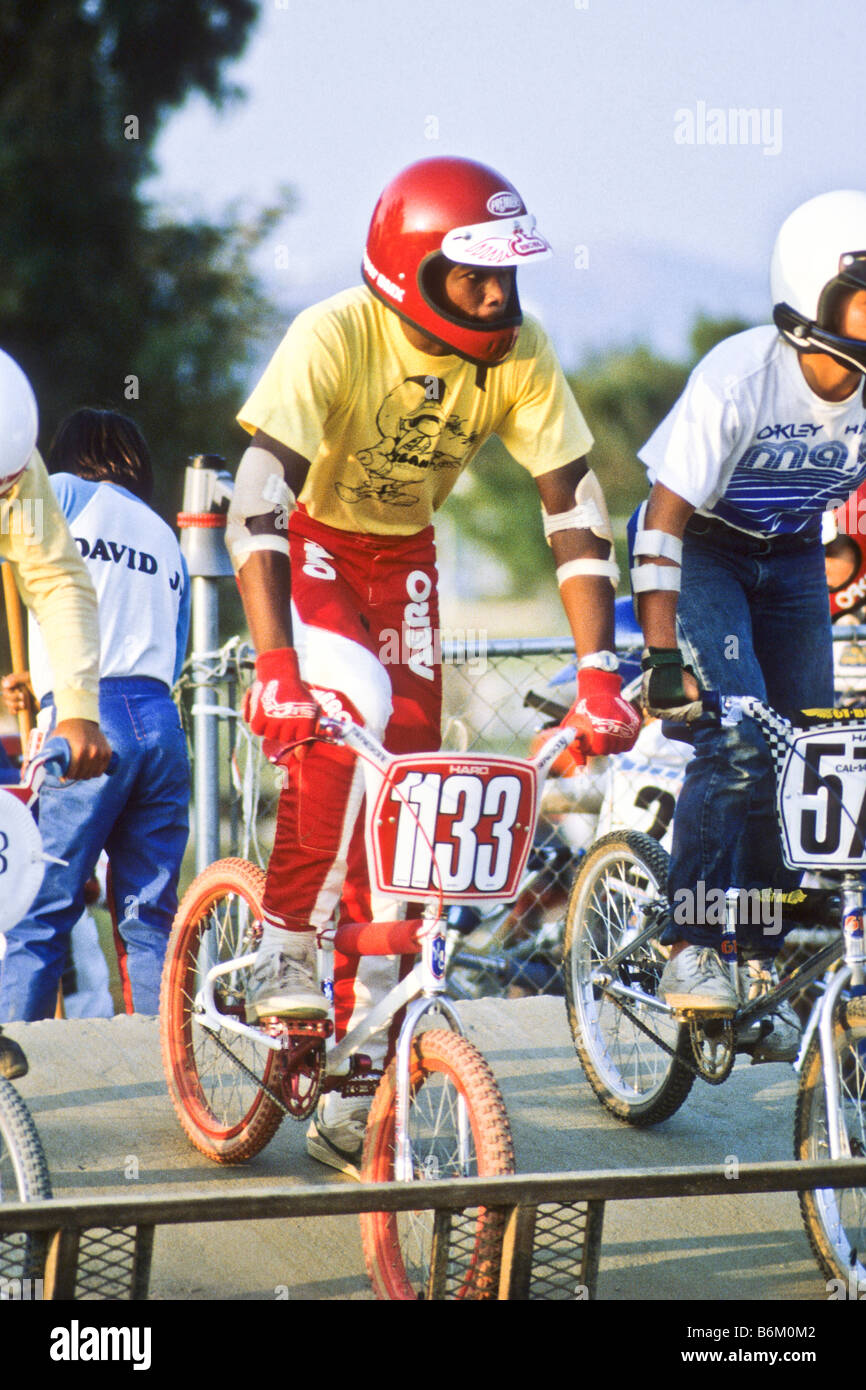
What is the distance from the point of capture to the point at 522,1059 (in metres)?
4.98

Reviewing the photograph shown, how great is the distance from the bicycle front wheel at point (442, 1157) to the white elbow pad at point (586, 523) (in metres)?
1.16

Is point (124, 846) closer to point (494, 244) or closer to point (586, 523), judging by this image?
point (586, 523)

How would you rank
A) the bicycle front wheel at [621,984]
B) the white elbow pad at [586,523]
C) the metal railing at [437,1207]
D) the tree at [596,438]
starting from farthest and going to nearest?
1. the tree at [596,438]
2. the bicycle front wheel at [621,984]
3. the white elbow pad at [586,523]
4. the metal railing at [437,1207]

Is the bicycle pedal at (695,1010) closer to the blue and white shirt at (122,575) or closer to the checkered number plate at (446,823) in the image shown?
the checkered number plate at (446,823)

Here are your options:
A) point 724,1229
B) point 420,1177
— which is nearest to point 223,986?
point 420,1177

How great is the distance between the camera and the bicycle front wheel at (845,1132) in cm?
333

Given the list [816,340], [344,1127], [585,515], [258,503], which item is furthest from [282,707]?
[816,340]

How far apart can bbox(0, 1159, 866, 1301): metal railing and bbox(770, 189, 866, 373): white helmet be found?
1933 mm

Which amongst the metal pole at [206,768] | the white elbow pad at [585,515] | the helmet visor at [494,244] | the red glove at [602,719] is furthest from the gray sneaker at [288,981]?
the metal pole at [206,768]

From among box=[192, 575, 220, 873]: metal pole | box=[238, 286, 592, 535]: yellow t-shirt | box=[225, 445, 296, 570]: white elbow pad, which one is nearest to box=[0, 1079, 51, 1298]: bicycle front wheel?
box=[225, 445, 296, 570]: white elbow pad

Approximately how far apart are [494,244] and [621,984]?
2.12 m

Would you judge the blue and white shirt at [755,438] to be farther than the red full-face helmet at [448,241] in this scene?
Yes
